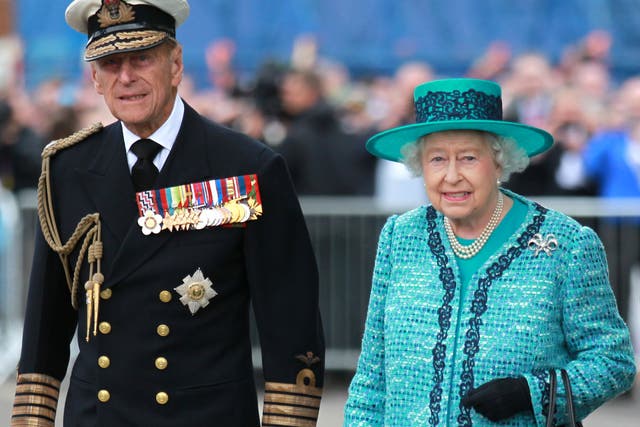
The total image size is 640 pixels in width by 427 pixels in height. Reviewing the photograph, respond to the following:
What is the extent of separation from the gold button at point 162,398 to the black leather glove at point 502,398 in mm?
943

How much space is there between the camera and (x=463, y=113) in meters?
4.10

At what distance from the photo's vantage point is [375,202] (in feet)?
31.9

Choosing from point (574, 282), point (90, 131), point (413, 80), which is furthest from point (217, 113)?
point (574, 282)

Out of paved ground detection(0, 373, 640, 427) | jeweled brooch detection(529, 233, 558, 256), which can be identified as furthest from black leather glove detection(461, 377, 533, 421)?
paved ground detection(0, 373, 640, 427)

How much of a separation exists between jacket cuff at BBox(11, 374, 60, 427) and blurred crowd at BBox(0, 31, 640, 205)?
5.49m

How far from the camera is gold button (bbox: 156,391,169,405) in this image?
4.21m

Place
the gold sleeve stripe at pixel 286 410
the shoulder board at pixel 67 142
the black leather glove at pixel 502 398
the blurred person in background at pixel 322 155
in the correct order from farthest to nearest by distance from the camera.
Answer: the blurred person in background at pixel 322 155 → the shoulder board at pixel 67 142 → the gold sleeve stripe at pixel 286 410 → the black leather glove at pixel 502 398

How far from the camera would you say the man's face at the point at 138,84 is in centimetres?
425

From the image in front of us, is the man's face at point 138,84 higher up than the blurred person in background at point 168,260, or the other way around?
the man's face at point 138,84

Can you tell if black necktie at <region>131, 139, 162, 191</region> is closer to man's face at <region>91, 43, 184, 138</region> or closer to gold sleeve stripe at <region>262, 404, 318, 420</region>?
man's face at <region>91, 43, 184, 138</region>

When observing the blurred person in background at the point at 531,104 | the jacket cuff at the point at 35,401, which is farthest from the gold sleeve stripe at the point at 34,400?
the blurred person in background at the point at 531,104

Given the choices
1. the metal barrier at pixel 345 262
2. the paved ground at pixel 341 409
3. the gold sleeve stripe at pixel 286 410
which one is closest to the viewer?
the gold sleeve stripe at pixel 286 410

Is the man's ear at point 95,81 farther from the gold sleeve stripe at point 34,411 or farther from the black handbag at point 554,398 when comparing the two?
the black handbag at point 554,398

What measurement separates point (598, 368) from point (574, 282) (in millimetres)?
258
